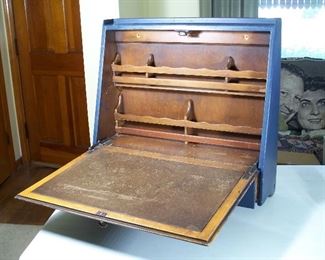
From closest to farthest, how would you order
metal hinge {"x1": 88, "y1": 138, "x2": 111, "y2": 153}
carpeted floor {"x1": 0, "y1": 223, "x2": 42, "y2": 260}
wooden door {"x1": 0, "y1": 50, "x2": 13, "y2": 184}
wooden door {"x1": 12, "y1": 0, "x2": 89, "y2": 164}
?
metal hinge {"x1": 88, "y1": 138, "x2": 111, "y2": 153} → carpeted floor {"x1": 0, "y1": 223, "x2": 42, "y2": 260} → wooden door {"x1": 12, "y1": 0, "x2": 89, "y2": 164} → wooden door {"x1": 0, "y1": 50, "x2": 13, "y2": 184}

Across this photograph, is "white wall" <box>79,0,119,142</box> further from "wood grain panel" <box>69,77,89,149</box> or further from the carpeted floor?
"wood grain panel" <box>69,77,89,149</box>

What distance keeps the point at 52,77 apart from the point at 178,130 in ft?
7.61

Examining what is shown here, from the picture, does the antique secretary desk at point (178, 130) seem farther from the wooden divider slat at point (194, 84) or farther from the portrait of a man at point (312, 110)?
the portrait of a man at point (312, 110)

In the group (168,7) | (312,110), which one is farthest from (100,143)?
(312,110)

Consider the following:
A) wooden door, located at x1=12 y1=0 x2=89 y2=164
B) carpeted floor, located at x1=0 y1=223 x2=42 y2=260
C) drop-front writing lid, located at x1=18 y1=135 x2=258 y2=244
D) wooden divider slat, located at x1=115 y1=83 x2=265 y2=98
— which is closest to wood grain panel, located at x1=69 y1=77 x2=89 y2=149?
wooden door, located at x1=12 y1=0 x2=89 y2=164

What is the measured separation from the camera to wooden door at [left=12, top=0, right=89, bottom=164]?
3137 millimetres

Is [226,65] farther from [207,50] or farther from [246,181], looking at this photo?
[246,181]

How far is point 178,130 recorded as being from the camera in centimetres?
130

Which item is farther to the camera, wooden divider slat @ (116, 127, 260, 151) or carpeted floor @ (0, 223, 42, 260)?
carpeted floor @ (0, 223, 42, 260)

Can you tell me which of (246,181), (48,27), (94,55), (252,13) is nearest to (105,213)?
(246,181)

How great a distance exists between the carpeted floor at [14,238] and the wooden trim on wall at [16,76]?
1092 mm

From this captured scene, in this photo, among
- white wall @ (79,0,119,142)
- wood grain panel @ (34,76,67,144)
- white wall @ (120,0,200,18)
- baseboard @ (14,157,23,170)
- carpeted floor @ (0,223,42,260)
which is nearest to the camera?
white wall @ (79,0,119,142)

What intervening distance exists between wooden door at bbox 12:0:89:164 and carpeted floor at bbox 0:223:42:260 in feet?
3.16

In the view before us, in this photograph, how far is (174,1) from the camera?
2137 millimetres
